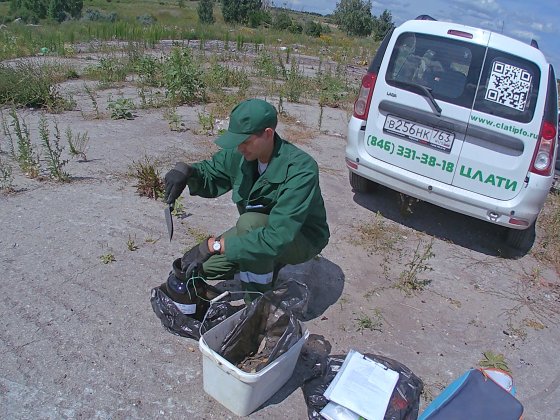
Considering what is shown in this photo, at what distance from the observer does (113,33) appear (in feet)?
55.3

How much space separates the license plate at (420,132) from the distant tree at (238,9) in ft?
111

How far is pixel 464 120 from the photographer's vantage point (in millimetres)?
4039

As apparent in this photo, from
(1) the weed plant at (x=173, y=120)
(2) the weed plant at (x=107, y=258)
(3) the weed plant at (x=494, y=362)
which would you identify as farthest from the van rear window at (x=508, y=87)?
(1) the weed plant at (x=173, y=120)

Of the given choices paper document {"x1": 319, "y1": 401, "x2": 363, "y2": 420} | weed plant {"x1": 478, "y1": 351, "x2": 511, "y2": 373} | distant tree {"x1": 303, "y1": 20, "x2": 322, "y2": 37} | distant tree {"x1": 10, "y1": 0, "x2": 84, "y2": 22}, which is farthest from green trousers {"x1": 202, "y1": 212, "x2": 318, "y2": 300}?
distant tree {"x1": 10, "y1": 0, "x2": 84, "y2": 22}

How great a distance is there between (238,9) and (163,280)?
3667cm

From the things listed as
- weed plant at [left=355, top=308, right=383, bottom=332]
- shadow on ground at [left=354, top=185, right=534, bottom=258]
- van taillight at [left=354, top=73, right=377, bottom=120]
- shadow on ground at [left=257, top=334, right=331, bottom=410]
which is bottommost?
shadow on ground at [left=354, top=185, right=534, bottom=258]

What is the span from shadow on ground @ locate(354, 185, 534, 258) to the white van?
0.23 metres

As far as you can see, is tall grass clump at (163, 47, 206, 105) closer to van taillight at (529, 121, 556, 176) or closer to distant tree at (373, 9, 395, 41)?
van taillight at (529, 121, 556, 176)

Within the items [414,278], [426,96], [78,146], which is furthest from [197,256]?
[78,146]

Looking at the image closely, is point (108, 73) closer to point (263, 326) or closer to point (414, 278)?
point (414, 278)

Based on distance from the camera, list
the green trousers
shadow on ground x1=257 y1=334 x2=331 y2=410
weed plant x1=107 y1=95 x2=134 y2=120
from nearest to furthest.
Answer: shadow on ground x1=257 y1=334 x2=331 y2=410, the green trousers, weed plant x1=107 y1=95 x2=134 y2=120

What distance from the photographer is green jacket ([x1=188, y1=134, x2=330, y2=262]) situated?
2.44m

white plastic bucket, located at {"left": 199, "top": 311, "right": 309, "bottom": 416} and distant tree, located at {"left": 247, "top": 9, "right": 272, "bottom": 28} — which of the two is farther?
distant tree, located at {"left": 247, "top": 9, "right": 272, "bottom": 28}

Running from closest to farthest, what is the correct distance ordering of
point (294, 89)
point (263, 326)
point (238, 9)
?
1. point (263, 326)
2. point (294, 89)
3. point (238, 9)
